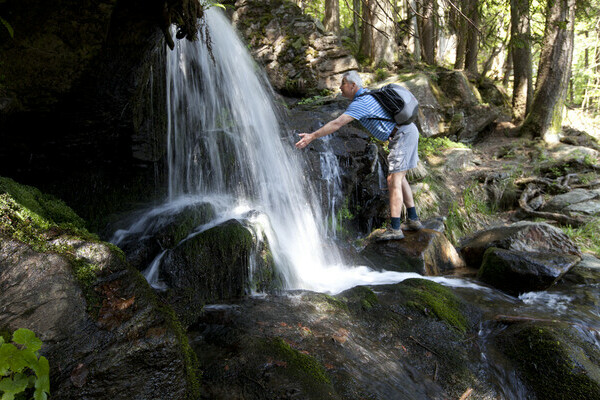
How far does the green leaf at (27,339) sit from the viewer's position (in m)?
1.46

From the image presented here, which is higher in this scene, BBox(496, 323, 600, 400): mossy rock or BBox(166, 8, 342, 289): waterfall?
BBox(166, 8, 342, 289): waterfall

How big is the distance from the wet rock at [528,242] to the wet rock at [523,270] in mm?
647

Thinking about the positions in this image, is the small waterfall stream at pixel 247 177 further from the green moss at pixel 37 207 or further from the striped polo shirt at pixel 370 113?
the striped polo shirt at pixel 370 113

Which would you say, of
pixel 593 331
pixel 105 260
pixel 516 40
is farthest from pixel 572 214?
pixel 105 260

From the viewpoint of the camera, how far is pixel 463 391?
2549 millimetres

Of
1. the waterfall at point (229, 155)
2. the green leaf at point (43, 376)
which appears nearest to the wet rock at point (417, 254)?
the waterfall at point (229, 155)

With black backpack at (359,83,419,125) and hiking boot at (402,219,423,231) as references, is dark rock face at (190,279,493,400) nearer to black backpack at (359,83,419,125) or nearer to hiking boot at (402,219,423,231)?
hiking boot at (402,219,423,231)

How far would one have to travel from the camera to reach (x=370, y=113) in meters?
4.80

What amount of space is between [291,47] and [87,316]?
34.6 feet

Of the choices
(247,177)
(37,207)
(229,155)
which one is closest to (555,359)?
(37,207)

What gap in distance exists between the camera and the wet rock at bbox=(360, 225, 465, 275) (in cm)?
549

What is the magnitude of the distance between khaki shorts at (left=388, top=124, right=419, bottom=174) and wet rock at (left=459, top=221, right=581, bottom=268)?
209 centimetres

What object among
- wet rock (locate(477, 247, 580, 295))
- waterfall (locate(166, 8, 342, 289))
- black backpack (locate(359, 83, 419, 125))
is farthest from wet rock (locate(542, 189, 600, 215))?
waterfall (locate(166, 8, 342, 289))

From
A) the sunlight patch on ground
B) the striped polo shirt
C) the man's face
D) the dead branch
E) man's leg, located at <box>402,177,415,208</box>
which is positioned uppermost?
the man's face
